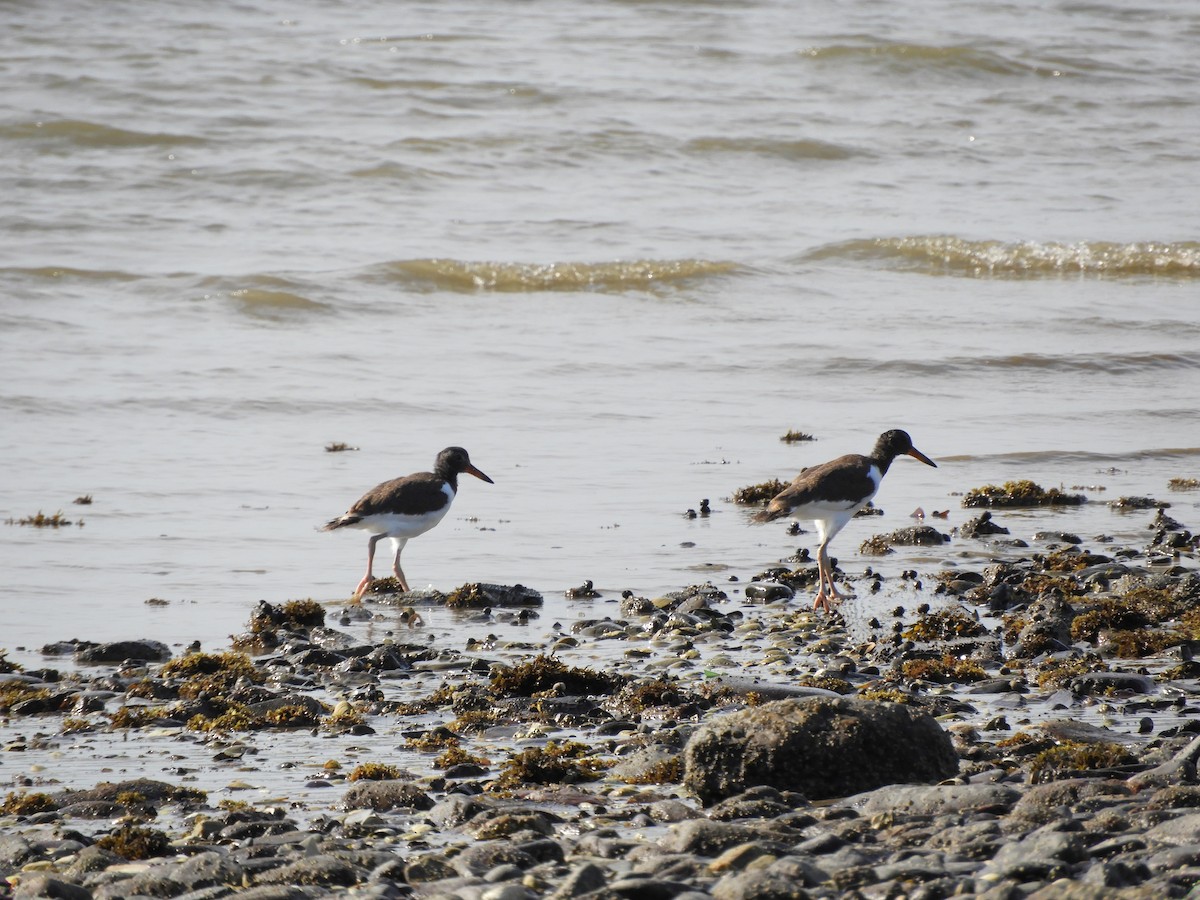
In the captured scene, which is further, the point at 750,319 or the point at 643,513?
the point at 750,319

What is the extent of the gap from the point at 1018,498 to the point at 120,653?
723 centimetres

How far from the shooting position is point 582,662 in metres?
8.29

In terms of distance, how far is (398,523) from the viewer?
10750mm

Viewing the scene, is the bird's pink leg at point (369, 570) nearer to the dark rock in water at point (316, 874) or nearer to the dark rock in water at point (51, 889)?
the dark rock in water at point (316, 874)

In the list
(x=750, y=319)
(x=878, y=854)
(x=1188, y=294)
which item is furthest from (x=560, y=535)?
(x=1188, y=294)

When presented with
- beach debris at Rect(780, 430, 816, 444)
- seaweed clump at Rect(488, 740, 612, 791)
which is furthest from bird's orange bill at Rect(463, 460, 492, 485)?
seaweed clump at Rect(488, 740, 612, 791)

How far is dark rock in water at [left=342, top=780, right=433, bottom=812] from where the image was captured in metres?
5.94

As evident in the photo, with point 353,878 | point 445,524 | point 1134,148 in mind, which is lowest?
point 445,524

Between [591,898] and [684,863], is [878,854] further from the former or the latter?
[591,898]

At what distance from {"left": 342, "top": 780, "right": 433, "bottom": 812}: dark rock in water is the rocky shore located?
0.04 ft

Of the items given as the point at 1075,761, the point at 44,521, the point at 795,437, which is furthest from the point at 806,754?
the point at 795,437

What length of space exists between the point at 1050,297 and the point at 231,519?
42.8 ft

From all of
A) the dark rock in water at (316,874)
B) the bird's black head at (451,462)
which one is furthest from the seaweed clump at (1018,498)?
the dark rock in water at (316,874)

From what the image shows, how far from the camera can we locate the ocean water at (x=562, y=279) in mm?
11742
